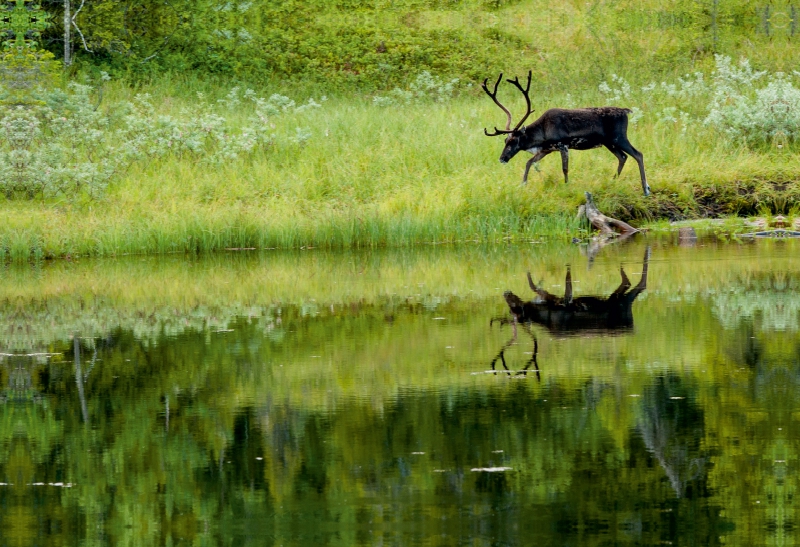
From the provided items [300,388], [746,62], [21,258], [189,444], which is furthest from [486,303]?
[746,62]

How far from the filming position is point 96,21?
33000 millimetres

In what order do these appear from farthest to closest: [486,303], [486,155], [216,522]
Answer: [486,155]
[486,303]
[216,522]

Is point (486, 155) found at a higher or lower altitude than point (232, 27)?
lower

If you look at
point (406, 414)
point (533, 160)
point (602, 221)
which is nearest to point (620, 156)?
point (602, 221)

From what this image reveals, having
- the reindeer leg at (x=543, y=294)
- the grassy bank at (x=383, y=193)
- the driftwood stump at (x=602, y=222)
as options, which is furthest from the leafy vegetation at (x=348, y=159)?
the reindeer leg at (x=543, y=294)

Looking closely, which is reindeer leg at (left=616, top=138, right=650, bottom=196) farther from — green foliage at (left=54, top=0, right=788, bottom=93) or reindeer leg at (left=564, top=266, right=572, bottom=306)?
green foliage at (left=54, top=0, right=788, bottom=93)

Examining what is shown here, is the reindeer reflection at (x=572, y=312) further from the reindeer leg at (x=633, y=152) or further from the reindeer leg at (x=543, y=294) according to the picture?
the reindeer leg at (x=633, y=152)

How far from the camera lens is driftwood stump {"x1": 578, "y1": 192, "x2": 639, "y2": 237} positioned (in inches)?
810

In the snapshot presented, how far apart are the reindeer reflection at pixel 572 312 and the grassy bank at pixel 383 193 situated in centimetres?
675

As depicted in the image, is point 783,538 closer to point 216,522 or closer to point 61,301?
point 216,522

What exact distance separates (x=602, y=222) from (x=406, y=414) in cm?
→ 1329

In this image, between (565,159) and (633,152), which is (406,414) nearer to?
(565,159)

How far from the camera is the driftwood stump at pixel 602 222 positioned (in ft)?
67.5

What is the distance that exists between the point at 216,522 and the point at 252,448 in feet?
4.21
